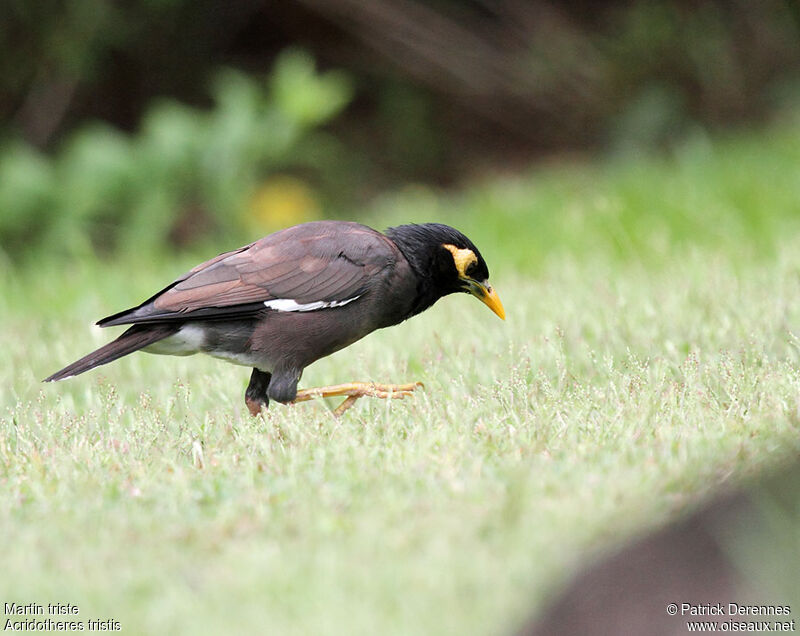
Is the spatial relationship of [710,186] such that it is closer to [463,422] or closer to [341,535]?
[463,422]

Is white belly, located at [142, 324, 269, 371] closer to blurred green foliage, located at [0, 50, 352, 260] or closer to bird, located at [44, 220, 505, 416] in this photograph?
bird, located at [44, 220, 505, 416]

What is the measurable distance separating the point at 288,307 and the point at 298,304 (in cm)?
4

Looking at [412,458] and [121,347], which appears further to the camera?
[121,347]

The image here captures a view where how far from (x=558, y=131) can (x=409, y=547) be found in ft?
32.1

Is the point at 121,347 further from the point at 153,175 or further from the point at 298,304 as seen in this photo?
the point at 153,175

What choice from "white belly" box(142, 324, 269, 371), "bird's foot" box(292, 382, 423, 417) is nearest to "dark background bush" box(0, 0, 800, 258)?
"white belly" box(142, 324, 269, 371)

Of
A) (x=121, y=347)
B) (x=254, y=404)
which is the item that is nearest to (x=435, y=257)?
(x=254, y=404)

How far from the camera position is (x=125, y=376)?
5.91 metres

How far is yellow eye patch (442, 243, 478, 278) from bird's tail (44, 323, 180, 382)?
3.84 feet

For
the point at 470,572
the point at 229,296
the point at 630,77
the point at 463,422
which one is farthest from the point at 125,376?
the point at 630,77

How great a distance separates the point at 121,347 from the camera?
4.51 meters

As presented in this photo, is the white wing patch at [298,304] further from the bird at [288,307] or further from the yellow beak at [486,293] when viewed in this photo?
the yellow beak at [486,293]

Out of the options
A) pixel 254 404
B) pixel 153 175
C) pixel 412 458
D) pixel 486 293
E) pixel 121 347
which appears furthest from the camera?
pixel 153 175

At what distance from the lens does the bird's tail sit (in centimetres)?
441
